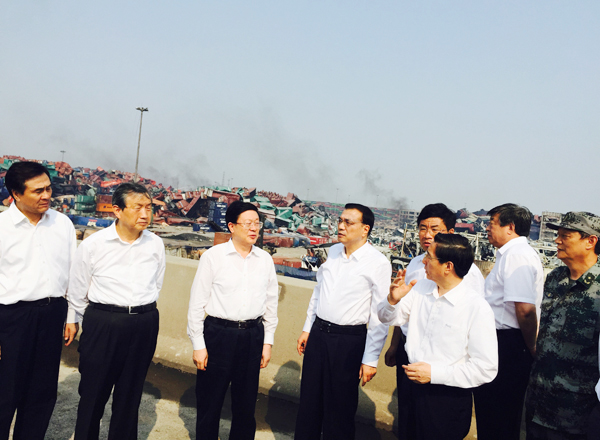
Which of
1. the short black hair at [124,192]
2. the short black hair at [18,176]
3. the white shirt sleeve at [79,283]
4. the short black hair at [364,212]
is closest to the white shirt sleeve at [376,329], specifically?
the short black hair at [364,212]

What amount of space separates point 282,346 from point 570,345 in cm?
261

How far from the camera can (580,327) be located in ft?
7.18

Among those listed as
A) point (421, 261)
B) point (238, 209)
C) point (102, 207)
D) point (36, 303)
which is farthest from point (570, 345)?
point (102, 207)

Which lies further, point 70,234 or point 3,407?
point 70,234

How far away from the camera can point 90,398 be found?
2.70 meters

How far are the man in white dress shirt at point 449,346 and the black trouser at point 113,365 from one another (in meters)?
1.77

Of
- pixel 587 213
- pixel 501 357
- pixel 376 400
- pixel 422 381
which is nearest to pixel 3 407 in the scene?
pixel 422 381

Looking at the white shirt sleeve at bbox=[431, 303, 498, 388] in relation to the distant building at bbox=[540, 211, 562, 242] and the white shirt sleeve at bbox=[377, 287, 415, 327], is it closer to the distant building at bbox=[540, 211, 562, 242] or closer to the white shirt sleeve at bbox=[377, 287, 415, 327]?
the white shirt sleeve at bbox=[377, 287, 415, 327]

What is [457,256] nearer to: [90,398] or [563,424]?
[563,424]

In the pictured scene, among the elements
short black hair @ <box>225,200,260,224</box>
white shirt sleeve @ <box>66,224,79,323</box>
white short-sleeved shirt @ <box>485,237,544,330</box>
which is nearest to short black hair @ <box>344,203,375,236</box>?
short black hair @ <box>225,200,260,224</box>

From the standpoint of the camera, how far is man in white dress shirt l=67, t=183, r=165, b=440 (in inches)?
106

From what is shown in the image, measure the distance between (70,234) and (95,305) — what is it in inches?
22.9

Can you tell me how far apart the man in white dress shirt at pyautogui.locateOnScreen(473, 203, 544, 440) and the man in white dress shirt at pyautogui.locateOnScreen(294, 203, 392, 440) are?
0.78 metres

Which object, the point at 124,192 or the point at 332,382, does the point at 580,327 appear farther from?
the point at 124,192
